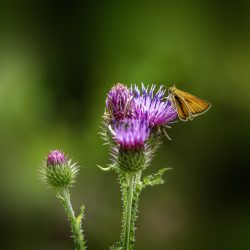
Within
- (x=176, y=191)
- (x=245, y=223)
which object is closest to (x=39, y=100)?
(x=176, y=191)

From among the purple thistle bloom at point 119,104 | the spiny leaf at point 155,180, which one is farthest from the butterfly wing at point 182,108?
the spiny leaf at point 155,180

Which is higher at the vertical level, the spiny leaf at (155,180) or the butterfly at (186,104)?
the butterfly at (186,104)

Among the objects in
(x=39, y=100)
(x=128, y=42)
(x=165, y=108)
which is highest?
(x=128, y=42)

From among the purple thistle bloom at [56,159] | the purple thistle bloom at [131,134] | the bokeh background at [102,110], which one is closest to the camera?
the purple thistle bloom at [131,134]

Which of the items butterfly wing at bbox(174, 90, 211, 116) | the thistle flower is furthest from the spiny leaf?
butterfly wing at bbox(174, 90, 211, 116)

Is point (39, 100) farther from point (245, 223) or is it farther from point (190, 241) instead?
point (245, 223)

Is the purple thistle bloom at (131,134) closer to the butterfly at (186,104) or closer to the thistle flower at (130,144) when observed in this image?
the thistle flower at (130,144)

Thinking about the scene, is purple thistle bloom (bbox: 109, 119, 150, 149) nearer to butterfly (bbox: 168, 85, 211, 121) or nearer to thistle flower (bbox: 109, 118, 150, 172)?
thistle flower (bbox: 109, 118, 150, 172)
